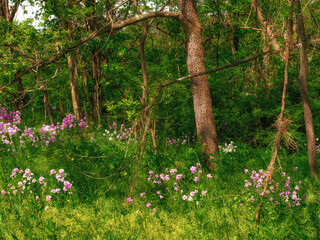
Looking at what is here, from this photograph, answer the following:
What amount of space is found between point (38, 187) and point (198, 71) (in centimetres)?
320

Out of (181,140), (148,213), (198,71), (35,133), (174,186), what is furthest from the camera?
(181,140)

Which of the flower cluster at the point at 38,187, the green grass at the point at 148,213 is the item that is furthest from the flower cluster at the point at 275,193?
the flower cluster at the point at 38,187

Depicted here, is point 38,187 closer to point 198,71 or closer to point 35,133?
point 35,133

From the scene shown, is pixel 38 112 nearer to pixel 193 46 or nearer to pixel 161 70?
pixel 161 70

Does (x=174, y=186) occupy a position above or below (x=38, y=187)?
Answer: below

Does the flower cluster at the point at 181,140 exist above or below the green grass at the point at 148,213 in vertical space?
above

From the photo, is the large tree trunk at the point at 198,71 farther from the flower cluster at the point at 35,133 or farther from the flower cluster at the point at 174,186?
the flower cluster at the point at 35,133

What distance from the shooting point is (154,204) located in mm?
4285

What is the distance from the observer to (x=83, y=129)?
26.2ft

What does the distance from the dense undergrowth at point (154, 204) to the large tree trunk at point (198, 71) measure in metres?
0.34

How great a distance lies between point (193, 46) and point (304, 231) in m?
3.45

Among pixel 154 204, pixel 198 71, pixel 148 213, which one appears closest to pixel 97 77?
pixel 198 71

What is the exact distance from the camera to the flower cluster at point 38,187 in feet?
14.8

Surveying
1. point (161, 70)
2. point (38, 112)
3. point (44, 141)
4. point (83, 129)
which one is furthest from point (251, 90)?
point (38, 112)
